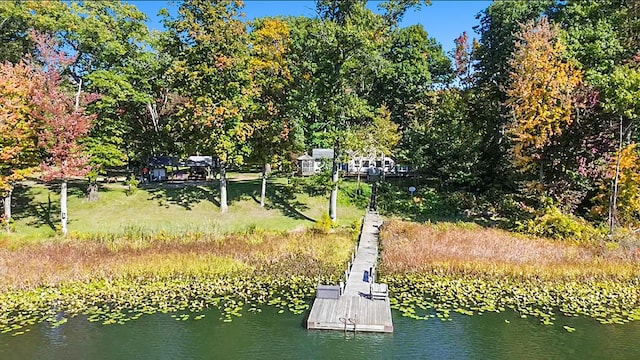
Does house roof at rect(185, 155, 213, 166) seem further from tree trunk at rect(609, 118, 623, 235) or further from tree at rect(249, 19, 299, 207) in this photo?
tree trunk at rect(609, 118, 623, 235)

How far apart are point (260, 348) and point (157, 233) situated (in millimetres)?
12355

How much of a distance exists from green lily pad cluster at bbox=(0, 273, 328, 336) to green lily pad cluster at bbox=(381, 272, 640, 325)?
11.2 feet

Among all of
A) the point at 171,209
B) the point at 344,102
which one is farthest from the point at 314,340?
the point at 171,209

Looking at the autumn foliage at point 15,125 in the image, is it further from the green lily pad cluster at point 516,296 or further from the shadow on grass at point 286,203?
the green lily pad cluster at point 516,296

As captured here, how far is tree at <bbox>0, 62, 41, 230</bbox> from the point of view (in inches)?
886

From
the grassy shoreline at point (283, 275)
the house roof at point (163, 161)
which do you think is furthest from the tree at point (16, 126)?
the house roof at point (163, 161)

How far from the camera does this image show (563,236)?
23.1 metres

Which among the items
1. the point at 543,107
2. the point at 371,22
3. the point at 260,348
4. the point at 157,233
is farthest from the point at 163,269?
the point at 543,107

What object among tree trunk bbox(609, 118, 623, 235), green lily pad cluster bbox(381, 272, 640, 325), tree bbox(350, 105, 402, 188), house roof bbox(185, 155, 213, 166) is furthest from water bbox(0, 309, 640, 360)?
house roof bbox(185, 155, 213, 166)

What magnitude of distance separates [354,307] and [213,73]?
19176 mm

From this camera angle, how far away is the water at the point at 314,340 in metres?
12.5

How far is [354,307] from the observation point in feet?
48.3

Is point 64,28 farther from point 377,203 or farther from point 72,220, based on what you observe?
point 377,203

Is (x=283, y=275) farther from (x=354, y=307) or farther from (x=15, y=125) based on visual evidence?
(x=15, y=125)
